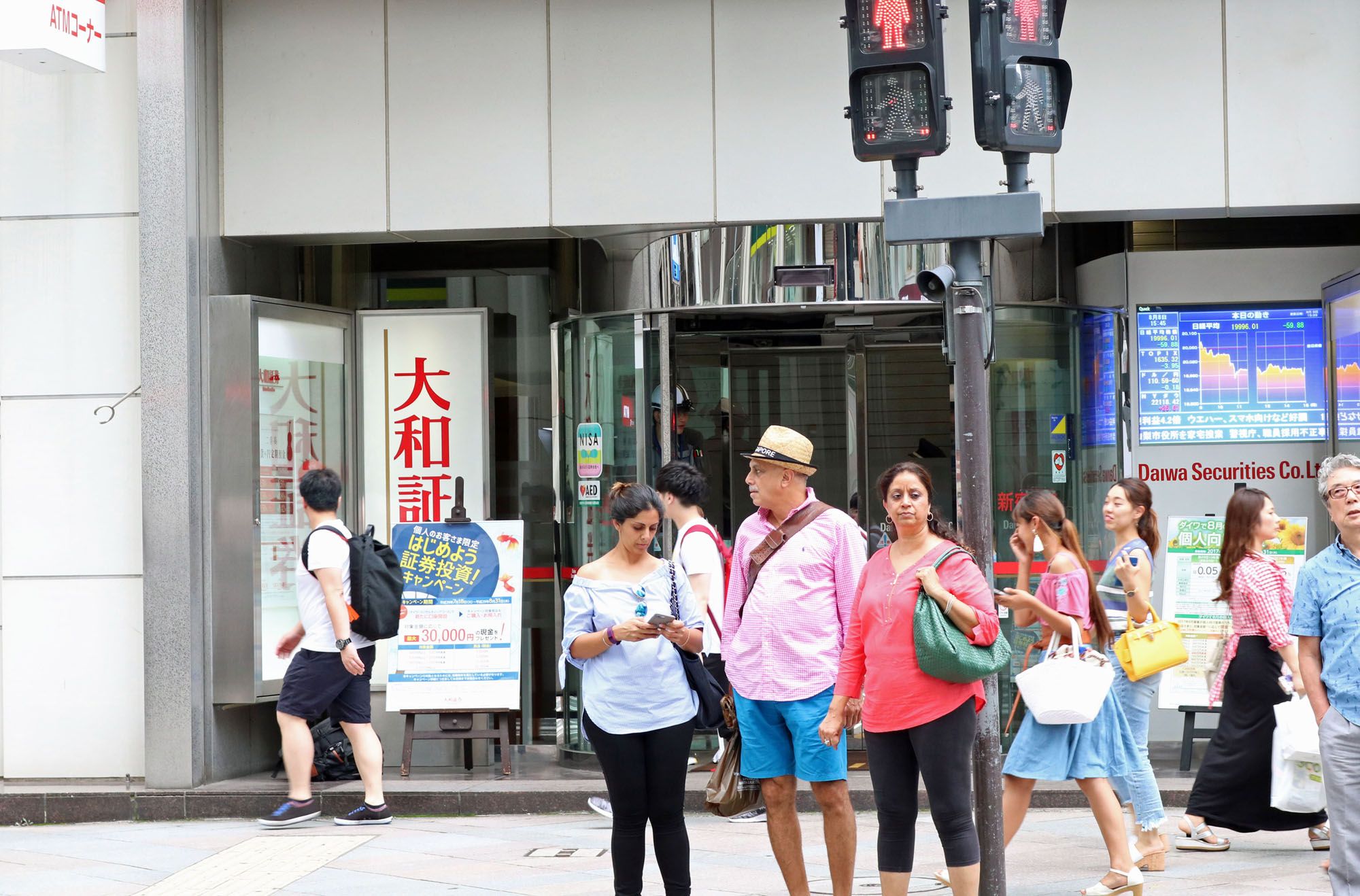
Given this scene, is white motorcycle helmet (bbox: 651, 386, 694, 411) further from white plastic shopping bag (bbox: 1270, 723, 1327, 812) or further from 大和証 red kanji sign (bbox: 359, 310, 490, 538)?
white plastic shopping bag (bbox: 1270, 723, 1327, 812)

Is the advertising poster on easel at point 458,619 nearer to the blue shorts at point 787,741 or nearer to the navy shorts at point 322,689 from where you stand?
the navy shorts at point 322,689

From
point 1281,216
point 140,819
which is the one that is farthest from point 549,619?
point 1281,216

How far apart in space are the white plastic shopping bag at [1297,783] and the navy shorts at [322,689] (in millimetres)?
4405

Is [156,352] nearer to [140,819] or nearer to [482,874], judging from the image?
[140,819]

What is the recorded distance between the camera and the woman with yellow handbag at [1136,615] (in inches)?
253

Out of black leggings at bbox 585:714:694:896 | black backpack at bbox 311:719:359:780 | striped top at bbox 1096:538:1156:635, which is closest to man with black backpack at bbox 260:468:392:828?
black backpack at bbox 311:719:359:780

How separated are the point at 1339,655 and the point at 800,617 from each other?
1774mm

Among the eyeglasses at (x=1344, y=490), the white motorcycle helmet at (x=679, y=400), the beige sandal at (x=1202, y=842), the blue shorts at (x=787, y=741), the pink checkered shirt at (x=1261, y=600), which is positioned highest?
the white motorcycle helmet at (x=679, y=400)

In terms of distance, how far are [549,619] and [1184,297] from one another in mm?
4625

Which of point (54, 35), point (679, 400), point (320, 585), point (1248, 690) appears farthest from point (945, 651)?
point (54, 35)

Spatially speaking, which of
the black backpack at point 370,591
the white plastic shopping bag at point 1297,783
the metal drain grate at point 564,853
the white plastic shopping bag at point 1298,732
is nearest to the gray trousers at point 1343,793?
the white plastic shopping bag at point 1298,732

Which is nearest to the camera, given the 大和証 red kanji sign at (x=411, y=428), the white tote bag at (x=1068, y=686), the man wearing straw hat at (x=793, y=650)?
the man wearing straw hat at (x=793, y=650)

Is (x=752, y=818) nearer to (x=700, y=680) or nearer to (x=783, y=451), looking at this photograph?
(x=700, y=680)

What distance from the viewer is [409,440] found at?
32.0 feet
